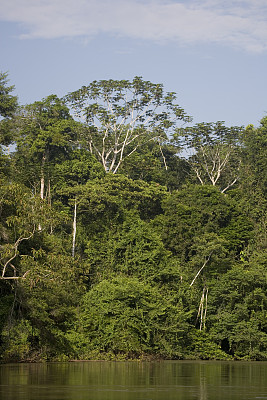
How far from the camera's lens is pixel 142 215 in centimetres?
4916

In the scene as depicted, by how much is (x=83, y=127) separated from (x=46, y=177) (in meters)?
8.72

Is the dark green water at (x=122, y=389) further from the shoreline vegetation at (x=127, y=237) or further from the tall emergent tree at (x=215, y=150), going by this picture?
the tall emergent tree at (x=215, y=150)

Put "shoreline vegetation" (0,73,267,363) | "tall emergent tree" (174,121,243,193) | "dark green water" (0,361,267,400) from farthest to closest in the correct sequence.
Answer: "tall emergent tree" (174,121,243,193)
"shoreline vegetation" (0,73,267,363)
"dark green water" (0,361,267,400)

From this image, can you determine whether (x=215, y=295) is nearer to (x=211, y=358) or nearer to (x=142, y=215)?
(x=211, y=358)

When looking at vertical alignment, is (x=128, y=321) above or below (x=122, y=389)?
above

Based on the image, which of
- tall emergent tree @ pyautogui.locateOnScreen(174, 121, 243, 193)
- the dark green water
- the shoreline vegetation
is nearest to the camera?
the dark green water

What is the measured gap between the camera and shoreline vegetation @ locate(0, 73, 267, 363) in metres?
25.5

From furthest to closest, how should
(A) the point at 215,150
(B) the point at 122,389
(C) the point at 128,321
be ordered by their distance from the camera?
(A) the point at 215,150 < (C) the point at 128,321 < (B) the point at 122,389

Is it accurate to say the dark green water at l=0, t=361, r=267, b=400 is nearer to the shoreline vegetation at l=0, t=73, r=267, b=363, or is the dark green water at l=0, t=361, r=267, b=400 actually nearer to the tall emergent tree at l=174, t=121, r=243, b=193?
the shoreline vegetation at l=0, t=73, r=267, b=363

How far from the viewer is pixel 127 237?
38.6 meters

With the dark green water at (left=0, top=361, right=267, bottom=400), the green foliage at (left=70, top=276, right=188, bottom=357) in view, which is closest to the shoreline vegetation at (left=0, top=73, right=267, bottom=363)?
the green foliage at (left=70, top=276, right=188, bottom=357)

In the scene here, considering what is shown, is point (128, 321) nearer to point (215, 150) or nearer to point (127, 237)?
point (127, 237)

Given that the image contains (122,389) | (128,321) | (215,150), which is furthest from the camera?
(215,150)

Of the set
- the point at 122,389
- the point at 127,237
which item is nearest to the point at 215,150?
the point at 127,237
